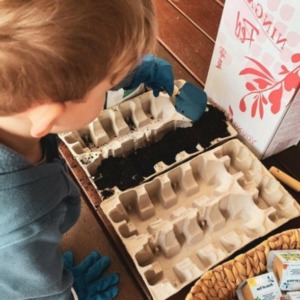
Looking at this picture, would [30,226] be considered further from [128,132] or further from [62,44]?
[128,132]

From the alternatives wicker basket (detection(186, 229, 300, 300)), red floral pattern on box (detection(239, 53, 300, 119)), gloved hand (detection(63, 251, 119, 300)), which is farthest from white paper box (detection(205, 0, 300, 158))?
gloved hand (detection(63, 251, 119, 300))

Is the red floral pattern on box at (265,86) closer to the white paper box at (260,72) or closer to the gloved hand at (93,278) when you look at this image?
the white paper box at (260,72)

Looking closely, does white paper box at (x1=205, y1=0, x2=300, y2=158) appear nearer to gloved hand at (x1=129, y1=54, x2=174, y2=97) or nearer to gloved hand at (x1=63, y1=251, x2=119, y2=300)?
Result: gloved hand at (x1=129, y1=54, x2=174, y2=97)

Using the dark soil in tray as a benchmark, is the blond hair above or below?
above

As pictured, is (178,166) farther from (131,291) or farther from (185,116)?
(131,291)

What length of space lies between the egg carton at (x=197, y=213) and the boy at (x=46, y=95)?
0.12 meters

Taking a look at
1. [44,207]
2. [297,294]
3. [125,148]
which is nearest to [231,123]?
[125,148]

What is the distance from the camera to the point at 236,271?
21.5 inches

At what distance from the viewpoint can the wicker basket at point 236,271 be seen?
20.7 inches

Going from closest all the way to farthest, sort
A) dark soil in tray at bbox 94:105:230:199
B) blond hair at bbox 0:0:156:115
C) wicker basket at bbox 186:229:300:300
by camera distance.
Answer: blond hair at bbox 0:0:156:115 < wicker basket at bbox 186:229:300:300 < dark soil in tray at bbox 94:105:230:199

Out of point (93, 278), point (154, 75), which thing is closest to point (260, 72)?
point (154, 75)

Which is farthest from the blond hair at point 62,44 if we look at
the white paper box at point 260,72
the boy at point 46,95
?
the white paper box at point 260,72

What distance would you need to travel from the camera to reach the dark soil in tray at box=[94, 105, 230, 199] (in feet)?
2.11

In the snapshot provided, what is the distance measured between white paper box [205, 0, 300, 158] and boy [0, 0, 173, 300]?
0.78 ft
